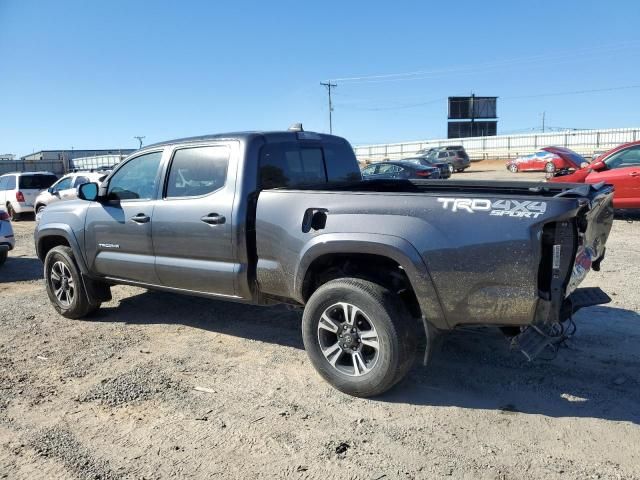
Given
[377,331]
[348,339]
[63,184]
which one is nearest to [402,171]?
[63,184]

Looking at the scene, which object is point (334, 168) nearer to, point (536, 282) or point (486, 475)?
point (536, 282)

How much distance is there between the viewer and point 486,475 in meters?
3.02

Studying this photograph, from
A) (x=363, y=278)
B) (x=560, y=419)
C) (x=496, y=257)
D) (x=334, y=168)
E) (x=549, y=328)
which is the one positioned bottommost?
(x=560, y=419)

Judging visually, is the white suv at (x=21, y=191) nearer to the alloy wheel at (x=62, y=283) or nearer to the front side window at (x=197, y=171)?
the alloy wheel at (x=62, y=283)

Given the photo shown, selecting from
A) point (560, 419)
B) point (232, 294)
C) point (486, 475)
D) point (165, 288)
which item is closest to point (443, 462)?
point (486, 475)

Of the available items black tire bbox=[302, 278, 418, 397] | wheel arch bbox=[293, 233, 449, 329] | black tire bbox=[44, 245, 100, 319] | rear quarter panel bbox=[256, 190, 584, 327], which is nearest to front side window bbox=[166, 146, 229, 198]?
rear quarter panel bbox=[256, 190, 584, 327]

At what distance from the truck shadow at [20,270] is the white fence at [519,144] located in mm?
39202

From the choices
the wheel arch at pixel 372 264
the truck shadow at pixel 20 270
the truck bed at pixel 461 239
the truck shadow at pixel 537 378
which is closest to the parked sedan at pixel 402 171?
the truck shadow at pixel 20 270

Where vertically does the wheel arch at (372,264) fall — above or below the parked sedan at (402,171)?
above

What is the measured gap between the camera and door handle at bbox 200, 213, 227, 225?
4.57 m

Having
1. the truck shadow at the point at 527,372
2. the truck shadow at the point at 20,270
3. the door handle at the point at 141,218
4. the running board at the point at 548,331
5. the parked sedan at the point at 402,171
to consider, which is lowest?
the truck shadow at the point at 20,270

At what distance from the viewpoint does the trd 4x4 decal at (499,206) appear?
3266 mm

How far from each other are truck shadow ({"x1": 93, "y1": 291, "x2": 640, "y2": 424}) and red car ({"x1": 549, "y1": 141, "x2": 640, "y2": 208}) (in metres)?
6.51

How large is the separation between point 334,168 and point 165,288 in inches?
79.4
